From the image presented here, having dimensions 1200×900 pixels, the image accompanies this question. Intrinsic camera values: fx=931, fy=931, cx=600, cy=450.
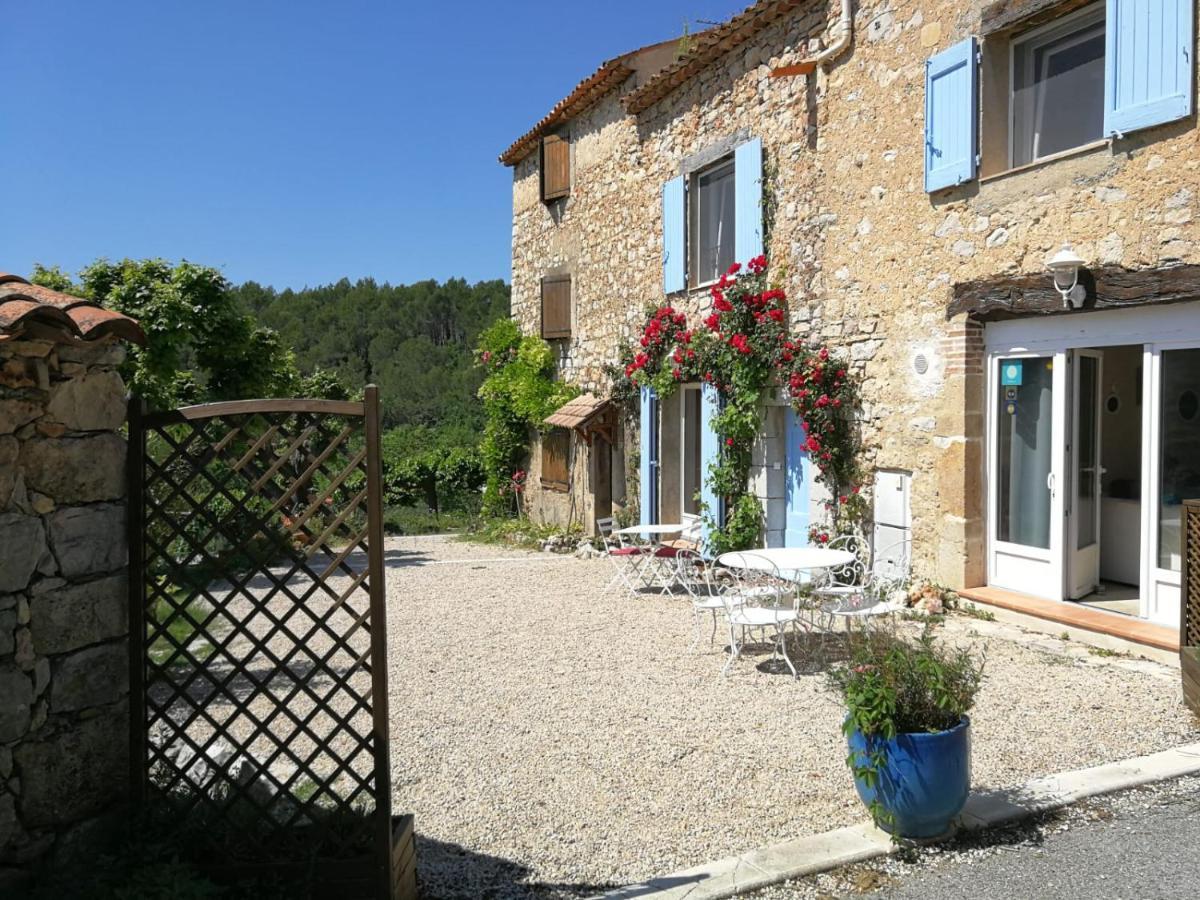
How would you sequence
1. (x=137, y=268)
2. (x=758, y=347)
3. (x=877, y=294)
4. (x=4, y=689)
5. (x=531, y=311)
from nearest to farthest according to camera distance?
(x=4, y=689) < (x=877, y=294) < (x=758, y=347) < (x=137, y=268) < (x=531, y=311)

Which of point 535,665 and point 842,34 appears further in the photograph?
point 842,34

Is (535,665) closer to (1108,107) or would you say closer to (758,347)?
(758,347)

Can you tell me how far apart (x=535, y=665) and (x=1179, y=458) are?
432cm

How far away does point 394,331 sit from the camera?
39.5 metres

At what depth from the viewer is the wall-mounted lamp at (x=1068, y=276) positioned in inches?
239

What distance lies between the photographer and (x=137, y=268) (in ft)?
32.6

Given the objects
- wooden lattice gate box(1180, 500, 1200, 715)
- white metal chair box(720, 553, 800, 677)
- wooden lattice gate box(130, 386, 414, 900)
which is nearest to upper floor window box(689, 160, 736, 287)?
white metal chair box(720, 553, 800, 677)

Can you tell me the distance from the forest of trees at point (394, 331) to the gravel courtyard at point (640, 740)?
24676mm

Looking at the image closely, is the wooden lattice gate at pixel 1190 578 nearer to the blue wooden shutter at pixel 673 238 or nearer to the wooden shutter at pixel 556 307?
the blue wooden shutter at pixel 673 238

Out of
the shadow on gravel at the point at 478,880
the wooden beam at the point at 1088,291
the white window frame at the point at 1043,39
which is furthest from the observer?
the white window frame at the point at 1043,39

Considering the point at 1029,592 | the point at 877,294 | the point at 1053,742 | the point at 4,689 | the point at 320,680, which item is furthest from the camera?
the point at 877,294

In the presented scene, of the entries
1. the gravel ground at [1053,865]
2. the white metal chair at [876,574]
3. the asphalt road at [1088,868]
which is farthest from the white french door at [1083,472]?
the asphalt road at [1088,868]

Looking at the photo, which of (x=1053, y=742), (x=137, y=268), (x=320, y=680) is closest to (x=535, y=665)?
(x=320, y=680)

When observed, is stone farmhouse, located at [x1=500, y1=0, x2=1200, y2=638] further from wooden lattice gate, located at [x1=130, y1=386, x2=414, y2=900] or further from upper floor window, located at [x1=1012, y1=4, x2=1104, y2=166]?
wooden lattice gate, located at [x1=130, y1=386, x2=414, y2=900]
